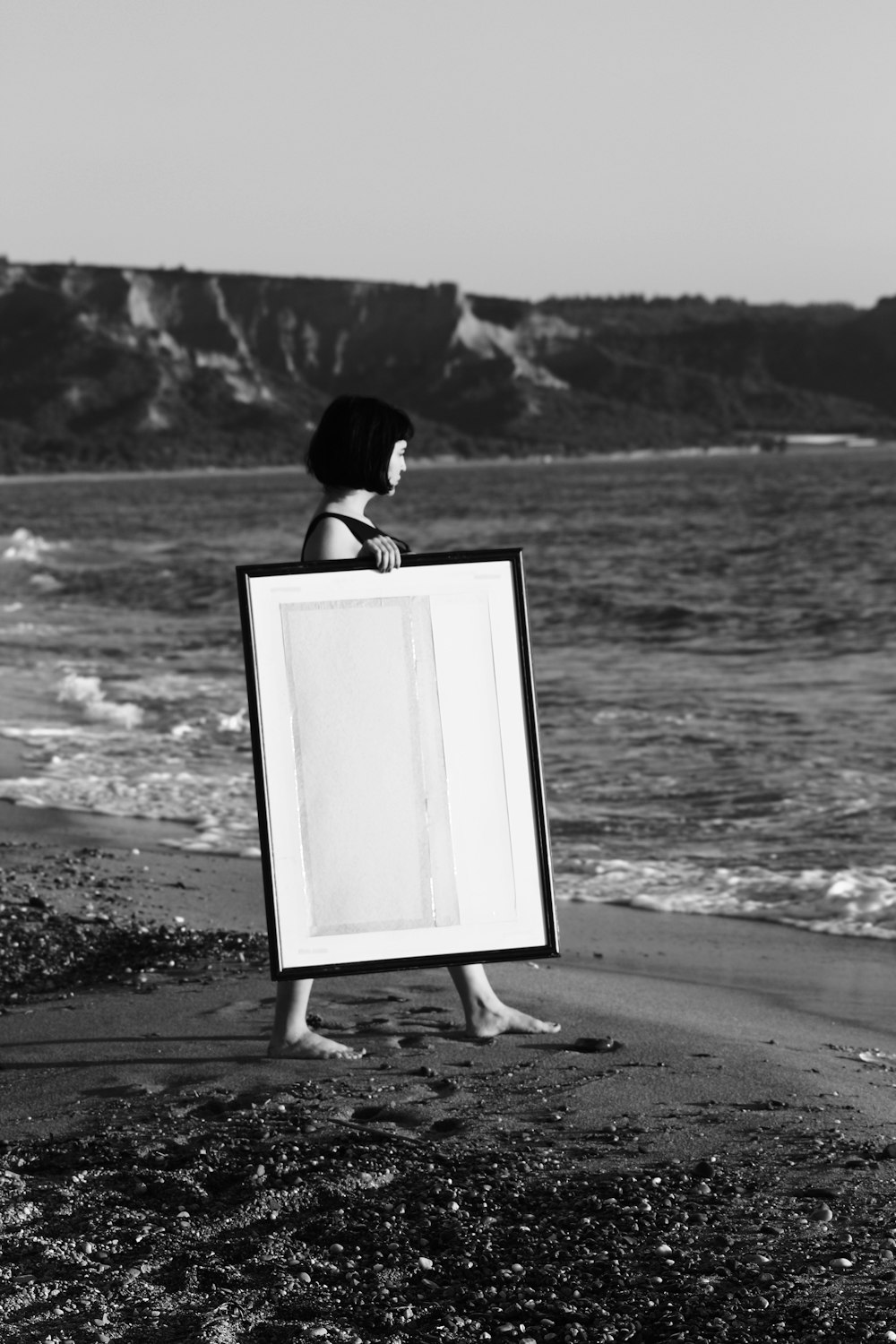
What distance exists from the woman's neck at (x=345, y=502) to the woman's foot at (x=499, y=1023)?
4.84 ft

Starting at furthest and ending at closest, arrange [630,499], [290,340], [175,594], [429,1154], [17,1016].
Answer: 1. [290,340]
2. [630,499]
3. [175,594]
4. [17,1016]
5. [429,1154]

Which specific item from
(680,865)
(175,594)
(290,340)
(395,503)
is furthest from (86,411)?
(680,865)

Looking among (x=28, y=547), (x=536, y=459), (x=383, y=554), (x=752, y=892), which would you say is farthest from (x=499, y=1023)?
(x=536, y=459)

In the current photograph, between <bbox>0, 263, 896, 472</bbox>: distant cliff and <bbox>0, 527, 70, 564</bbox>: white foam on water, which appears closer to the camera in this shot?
<bbox>0, 527, 70, 564</bbox>: white foam on water

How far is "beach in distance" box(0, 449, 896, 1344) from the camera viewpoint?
3.23m

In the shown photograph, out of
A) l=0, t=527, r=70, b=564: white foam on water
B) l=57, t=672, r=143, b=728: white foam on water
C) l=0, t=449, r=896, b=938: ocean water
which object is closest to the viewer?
l=0, t=449, r=896, b=938: ocean water

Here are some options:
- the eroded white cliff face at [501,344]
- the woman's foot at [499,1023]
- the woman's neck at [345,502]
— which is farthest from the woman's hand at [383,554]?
the eroded white cliff face at [501,344]

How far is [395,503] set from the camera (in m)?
71.7

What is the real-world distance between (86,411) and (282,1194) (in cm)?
16557

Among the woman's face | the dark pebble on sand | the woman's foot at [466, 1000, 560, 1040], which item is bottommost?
the dark pebble on sand

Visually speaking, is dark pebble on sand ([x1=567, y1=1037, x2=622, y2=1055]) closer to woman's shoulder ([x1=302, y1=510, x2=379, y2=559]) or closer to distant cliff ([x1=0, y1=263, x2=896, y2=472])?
woman's shoulder ([x1=302, y1=510, x2=379, y2=559])

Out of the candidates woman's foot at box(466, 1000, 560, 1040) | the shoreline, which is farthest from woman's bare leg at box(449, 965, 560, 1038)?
the shoreline

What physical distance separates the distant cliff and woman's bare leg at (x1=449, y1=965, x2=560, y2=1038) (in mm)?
153708

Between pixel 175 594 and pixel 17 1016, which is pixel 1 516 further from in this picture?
pixel 17 1016
